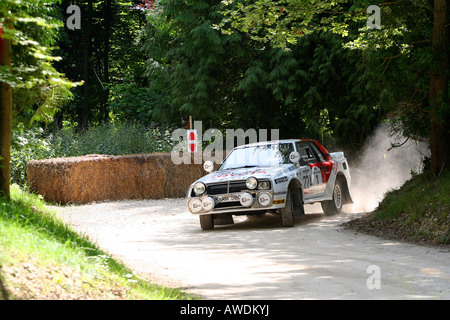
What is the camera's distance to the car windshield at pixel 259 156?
15664mm

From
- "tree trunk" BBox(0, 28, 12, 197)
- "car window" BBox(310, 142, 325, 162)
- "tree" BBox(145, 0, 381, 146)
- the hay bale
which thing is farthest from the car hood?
"tree" BBox(145, 0, 381, 146)

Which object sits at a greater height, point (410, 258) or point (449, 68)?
point (449, 68)

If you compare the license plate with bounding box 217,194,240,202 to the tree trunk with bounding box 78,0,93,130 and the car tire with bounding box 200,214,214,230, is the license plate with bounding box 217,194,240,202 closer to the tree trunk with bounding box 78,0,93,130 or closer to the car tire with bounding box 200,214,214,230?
the car tire with bounding box 200,214,214,230

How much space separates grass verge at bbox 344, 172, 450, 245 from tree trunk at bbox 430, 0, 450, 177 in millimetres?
476

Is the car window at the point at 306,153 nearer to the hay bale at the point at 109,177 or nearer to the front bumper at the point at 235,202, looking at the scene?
the front bumper at the point at 235,202

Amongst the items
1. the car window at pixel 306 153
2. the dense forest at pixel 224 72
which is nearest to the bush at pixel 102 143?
the dense forest at pixel 224 72

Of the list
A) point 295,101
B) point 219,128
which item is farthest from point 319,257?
point 219,128

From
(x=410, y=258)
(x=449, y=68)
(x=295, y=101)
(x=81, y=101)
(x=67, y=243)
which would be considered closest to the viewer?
(x=67, y=243)

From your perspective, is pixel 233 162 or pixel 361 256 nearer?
pixel 361 256

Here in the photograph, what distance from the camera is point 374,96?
53.2 ft

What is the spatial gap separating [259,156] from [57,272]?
357 inches

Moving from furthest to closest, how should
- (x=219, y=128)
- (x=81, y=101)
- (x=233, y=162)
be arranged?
(x=81, y=101), (x=219, y=128), (x=233, y=162)

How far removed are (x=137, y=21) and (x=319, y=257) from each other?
134 feet
